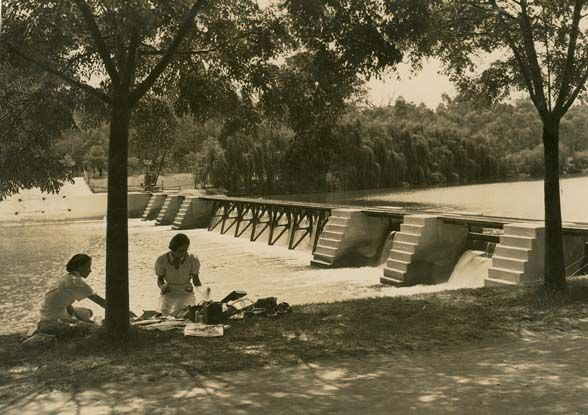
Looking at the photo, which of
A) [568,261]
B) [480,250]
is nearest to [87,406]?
[568,261]

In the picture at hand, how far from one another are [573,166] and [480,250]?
290ft

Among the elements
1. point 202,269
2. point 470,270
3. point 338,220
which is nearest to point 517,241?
point 470,270

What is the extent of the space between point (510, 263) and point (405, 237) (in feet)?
13.7

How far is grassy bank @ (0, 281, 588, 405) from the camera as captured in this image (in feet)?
22.8

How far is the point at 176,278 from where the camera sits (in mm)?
9906

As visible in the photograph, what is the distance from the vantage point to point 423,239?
1753 centimetres

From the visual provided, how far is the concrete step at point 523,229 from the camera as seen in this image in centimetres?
1390

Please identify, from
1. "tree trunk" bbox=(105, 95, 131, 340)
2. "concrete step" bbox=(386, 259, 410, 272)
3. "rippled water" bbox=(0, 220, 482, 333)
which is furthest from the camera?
"concrete step" bbox=(386, 259, 410, 272)

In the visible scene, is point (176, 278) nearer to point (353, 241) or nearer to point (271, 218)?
point (353, 241)

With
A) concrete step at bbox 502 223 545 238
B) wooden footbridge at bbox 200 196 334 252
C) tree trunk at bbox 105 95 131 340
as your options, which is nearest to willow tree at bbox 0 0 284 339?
A: tree trunk at bbox 105 95 131 340

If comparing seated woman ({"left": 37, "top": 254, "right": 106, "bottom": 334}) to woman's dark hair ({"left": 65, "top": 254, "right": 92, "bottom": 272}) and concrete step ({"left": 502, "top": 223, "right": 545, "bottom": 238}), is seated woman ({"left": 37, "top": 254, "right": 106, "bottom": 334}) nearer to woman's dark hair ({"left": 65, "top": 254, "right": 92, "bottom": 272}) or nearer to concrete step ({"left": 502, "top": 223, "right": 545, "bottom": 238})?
woman's dark hair ({"left": 65, "top": 254, "right": 92, "bottom": 272})

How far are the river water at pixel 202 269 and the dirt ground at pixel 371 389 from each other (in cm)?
746

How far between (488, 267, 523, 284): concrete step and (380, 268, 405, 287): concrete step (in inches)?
126

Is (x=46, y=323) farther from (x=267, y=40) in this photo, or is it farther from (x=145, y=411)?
(x=267, y=40)
